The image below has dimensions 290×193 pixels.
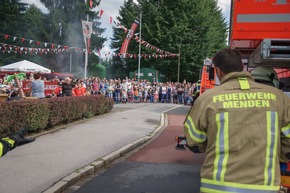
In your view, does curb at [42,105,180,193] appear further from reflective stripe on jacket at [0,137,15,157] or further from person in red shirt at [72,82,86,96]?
person in red shirt at [72,82,86,96]

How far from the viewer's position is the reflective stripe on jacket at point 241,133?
7.73 feet

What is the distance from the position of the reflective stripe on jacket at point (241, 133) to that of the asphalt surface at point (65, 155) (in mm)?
3473

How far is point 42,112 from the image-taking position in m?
9.73

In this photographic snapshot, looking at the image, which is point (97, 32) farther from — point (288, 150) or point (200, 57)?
point (288, 150)

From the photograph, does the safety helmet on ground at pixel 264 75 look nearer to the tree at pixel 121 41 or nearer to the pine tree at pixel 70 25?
the tree at pixel 121 41

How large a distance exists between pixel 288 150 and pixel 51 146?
21.0 feet

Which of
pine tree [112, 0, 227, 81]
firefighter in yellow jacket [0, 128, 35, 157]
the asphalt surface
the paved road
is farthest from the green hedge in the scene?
pine tree [112, 0, 227, 81]

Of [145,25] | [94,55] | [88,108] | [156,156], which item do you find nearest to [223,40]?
[145,25]

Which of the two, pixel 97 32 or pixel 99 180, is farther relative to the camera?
Result: pixel 97 32

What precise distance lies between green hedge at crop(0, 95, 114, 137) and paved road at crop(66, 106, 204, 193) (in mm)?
2843

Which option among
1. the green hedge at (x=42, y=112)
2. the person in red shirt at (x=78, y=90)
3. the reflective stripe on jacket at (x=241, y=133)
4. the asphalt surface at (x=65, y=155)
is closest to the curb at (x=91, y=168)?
the asphalt surface at (x=65, y=155)

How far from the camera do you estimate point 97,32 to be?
179 feet

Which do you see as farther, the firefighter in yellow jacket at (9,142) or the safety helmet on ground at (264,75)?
the safety helmet on ground at (264,75)

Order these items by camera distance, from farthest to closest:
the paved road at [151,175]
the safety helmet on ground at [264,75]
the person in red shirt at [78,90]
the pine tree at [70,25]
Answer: the pine tree at [70,25], the person in red shirt at [78,90], the paved road at [151,175], the safety helmet on ground at [264,75]
